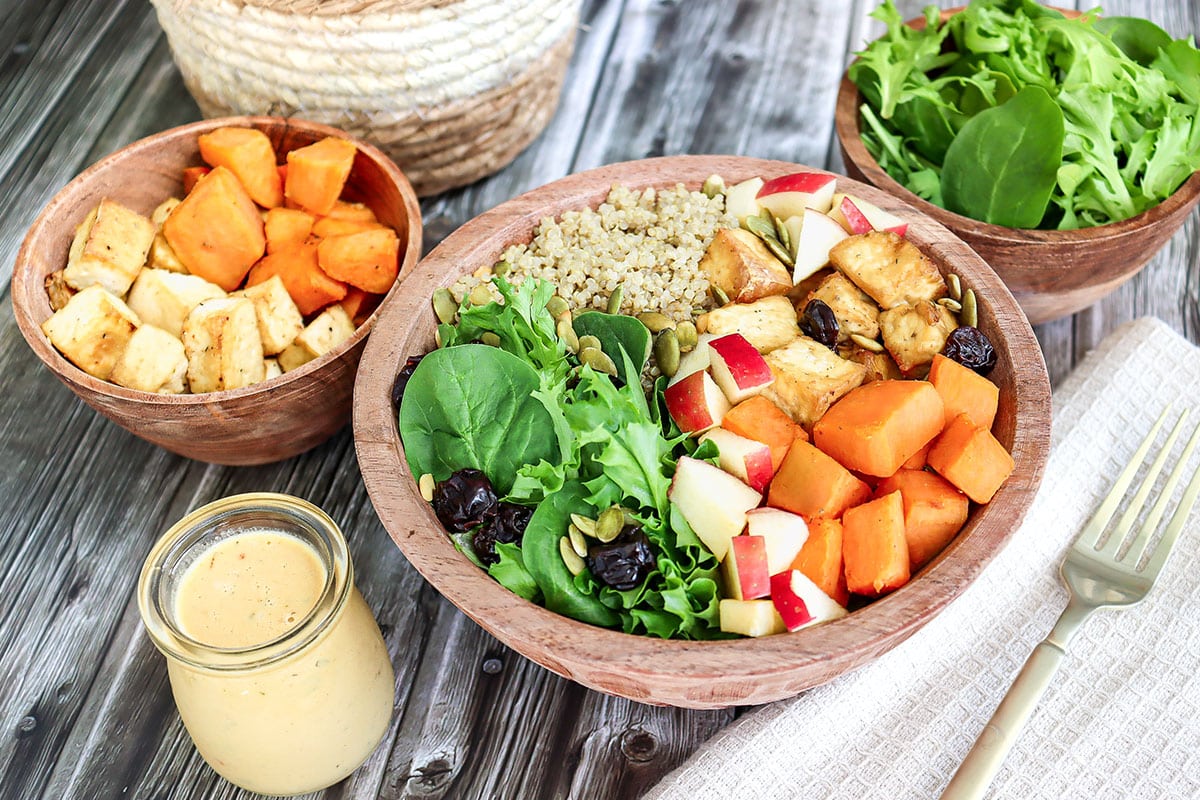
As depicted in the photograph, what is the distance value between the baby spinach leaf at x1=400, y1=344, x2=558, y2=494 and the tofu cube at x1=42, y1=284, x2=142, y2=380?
0.54m

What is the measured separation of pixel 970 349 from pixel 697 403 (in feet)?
1.25

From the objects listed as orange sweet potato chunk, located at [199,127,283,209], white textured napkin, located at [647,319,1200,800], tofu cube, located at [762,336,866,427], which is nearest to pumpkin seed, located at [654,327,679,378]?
tofu cube, located at [762,336,866,427]

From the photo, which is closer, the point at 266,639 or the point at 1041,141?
the point at 266,639

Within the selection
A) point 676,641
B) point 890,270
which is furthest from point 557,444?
point 890,270

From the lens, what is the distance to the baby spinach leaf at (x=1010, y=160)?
64.1 inches

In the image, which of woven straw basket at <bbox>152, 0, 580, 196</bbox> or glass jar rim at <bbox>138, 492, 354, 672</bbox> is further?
woven straw basket at <bbox>152, 0, 580, 196</bbox>

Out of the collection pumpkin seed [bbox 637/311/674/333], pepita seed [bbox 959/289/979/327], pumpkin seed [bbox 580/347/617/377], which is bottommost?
pepita seed [bbox 959/289/979/327]

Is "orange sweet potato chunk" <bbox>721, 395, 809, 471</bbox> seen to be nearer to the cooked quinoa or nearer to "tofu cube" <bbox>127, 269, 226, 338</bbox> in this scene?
the cooked quinoa

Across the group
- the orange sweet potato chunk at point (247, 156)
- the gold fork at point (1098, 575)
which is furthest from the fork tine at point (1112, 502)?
the orange sweet potato chunk at point (247, 156)

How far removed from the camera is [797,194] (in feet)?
5.10

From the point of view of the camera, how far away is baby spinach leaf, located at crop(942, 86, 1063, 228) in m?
1.63

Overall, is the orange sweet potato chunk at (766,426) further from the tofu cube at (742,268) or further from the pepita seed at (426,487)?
the pepita seed at (426,487)

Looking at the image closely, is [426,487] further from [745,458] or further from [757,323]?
[757,323]

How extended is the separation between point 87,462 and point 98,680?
43 centimetres
